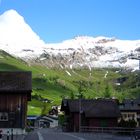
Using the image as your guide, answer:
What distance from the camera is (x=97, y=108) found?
115062mm

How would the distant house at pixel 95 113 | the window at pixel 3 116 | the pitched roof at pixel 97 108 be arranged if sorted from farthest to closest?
the pitched roof at pixel 97 108 < the distant house at pixel 95 113 < the window at pixel 3 116

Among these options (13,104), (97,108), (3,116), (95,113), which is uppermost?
(97,108)

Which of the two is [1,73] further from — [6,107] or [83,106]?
[83,106]

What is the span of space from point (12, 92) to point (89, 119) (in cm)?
4553

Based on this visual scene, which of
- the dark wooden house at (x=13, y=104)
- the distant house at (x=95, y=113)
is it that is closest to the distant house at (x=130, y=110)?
the distant house at (x=95, y=113)

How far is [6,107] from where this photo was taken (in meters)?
70.4

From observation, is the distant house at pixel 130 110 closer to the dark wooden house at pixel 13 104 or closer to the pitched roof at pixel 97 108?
the pitched roof at pixel 97 108

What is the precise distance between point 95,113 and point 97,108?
6.73 feet

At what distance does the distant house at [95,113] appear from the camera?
11262 cm

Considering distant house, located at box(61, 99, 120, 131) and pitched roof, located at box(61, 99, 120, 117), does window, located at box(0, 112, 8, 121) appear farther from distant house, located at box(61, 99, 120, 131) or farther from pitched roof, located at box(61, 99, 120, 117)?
pitched roof, located at box(61, 99, 120, 117)

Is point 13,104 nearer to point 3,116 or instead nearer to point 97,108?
point 3,116

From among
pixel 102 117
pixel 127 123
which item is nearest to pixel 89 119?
pixel 102 117

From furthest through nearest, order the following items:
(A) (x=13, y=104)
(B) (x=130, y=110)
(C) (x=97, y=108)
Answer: (B) (x=130, y=110) → (C) (x=97, y=108) → (A) (x=13, y=104)

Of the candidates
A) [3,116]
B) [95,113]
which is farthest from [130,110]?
[3,116]
